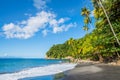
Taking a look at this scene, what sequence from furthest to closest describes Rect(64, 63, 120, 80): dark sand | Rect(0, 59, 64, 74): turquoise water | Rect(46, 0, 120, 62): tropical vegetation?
Rect(0, 59, 64, 74): turquoise water
Rect(46, 0, 120, 62): tropical vegetation
Rect(64, 63, 120, 80): dark sand

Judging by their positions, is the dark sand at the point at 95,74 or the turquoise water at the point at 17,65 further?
the turquoise water at the point at 17,65

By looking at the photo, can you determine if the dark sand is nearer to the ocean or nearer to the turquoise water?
the ocean

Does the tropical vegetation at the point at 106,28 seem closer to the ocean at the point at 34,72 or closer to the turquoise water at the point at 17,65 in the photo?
the ocean at the point at 34,72

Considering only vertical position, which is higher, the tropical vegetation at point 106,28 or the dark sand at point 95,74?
the tropical vegetation at point 106,28

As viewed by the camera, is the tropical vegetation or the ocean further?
the tropical vegetation

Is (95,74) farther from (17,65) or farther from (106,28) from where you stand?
(17,65)

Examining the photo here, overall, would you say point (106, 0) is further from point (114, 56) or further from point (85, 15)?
point (85, 15)

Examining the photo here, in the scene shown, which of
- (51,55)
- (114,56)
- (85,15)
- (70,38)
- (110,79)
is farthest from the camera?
(51,55)

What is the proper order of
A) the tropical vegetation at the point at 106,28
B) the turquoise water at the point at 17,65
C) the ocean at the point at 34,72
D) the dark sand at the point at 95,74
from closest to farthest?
the dark sand at the point at 95,74 < the ocean at the point at 34,72 < the tropical vegetation at the point at 106,28 < the turquoise water at the point at 17,65

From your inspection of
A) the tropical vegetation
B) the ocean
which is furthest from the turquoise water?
the tropical vegetation

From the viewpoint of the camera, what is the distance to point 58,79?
75.5 ft

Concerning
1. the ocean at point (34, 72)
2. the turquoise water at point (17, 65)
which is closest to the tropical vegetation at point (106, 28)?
the ocean at point (34, 72)

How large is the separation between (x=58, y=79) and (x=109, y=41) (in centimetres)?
1807

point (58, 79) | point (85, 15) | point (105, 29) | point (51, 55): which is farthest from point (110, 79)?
point (51, 55)
